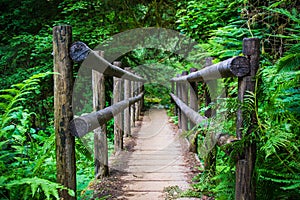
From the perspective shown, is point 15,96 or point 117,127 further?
point 117,127

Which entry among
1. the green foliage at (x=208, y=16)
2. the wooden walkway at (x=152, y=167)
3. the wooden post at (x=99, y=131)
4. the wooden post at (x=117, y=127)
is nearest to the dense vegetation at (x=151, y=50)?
the green foliage at (x=208, y=16)

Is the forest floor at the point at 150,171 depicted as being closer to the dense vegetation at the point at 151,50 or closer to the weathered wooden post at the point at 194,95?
the dense vegetation at the point at 151,50

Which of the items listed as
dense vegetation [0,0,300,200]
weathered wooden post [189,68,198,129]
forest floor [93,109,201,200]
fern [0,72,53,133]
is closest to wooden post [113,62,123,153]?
forest floor [93,109,201,200]

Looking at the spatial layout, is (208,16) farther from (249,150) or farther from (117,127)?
(249,150)

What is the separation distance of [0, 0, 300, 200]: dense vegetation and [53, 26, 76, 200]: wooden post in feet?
0.33

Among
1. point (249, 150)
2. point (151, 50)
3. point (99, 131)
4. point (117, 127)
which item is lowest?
point (117, 127)

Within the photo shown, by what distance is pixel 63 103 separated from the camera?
163 cm

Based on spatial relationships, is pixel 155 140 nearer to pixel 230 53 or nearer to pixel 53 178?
pixel 230 53

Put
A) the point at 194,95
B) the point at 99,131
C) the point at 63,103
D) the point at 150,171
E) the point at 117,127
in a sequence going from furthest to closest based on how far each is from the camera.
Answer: the point at 117,127, the point at 194,95, the point at 150,171, the point at 99,131, the point at 63,103

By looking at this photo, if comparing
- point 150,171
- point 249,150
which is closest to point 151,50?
point 150,171

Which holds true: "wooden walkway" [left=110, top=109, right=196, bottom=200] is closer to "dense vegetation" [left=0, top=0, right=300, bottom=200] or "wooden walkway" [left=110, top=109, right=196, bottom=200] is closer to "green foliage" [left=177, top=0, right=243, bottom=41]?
"dense vegetation" [left=0, top=0, right=300, bottom=200]

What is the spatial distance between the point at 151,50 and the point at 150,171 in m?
8.27

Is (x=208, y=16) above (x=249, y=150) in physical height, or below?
above

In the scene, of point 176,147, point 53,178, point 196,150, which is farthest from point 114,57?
point 53,178
